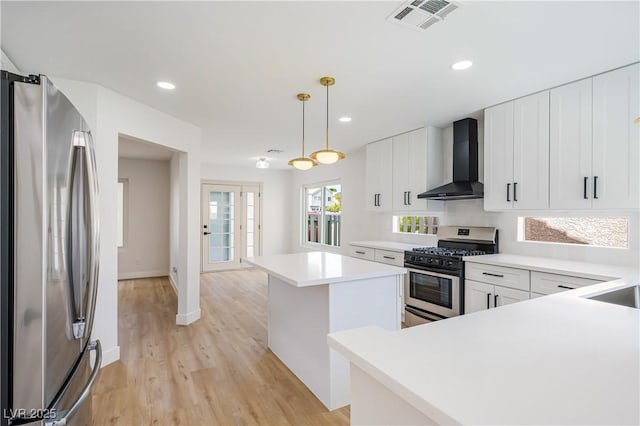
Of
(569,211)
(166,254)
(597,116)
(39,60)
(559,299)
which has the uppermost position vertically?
(39,60)

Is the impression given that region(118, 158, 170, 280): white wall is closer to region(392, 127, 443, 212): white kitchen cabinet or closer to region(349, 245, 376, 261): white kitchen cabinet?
region(349, 245, 376, 261): white kitchen cabinet

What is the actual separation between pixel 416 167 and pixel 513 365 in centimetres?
358

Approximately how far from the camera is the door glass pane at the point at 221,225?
7156 mm

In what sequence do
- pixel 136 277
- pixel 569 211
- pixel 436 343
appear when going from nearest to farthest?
pixel 436 343, pixel 569 211, pixel 136 277

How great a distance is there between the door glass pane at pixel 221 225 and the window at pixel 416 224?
158 inches

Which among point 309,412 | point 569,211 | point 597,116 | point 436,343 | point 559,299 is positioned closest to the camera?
point 436,343

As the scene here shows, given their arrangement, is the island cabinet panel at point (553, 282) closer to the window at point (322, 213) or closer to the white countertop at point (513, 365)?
the white countertop at point (513, 365)

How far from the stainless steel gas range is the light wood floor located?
68.0 inches

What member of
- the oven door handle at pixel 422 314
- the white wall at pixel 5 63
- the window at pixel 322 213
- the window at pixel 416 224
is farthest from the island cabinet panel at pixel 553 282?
the white wall at pixel 5 63

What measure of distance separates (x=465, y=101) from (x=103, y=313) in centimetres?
389

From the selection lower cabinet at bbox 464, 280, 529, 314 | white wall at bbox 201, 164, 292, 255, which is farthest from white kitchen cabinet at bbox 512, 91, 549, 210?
white wall at bbox 201, 164, 292, 255

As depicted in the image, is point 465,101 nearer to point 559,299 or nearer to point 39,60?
point 559,299

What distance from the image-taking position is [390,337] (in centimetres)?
102

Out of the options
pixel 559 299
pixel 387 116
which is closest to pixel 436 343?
pixel 559 299
